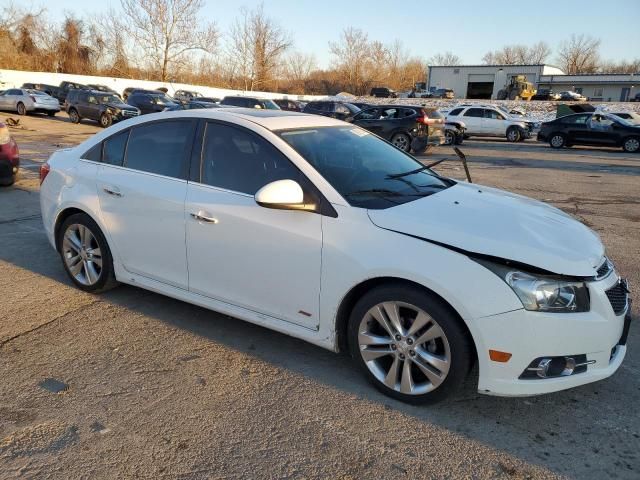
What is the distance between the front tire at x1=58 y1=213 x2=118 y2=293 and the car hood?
2.51m

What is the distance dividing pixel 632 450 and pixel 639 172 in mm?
15080

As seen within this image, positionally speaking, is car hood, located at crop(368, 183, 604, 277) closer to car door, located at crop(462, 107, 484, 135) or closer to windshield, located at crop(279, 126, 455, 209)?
windshield, located at crop(279, 126, 455, 209)

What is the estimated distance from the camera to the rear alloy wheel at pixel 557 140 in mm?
22917

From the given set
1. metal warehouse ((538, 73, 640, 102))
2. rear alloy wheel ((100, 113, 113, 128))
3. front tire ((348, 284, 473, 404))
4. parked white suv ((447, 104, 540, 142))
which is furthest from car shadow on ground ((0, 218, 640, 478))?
metal warehouse ((538, 73, 640, 102))

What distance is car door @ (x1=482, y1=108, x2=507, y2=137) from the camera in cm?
2614

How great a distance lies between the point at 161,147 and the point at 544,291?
2941mm

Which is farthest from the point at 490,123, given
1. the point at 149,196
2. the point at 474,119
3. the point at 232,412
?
the point at 232,412

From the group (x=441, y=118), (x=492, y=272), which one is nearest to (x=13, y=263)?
(x=492, y=272)

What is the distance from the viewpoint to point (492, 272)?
274cm

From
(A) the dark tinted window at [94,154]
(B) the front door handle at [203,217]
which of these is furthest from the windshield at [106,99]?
(B) the front door handle at [203,217]

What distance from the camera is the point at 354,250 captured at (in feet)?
9.97

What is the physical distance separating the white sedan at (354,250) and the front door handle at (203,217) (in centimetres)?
1

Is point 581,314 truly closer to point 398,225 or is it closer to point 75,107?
point 398,225

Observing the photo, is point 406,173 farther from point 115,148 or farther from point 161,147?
point 115,148
